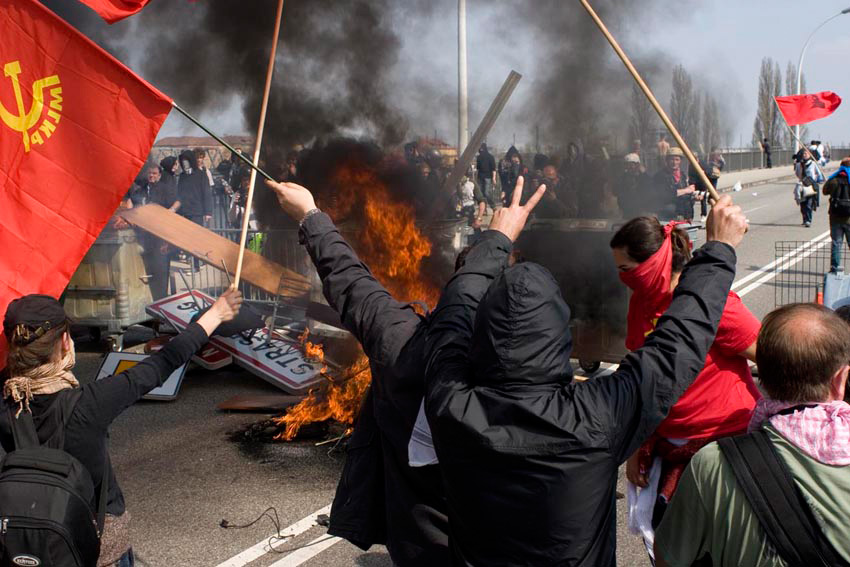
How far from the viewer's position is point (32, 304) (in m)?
2.72

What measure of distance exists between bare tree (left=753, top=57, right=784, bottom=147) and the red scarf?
2116 inches

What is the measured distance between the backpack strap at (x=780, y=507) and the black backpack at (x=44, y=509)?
1.85 m

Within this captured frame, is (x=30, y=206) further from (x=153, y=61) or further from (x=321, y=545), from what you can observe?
(x=153, y=61)

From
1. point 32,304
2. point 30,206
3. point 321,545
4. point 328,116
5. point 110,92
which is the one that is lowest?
point 321,545

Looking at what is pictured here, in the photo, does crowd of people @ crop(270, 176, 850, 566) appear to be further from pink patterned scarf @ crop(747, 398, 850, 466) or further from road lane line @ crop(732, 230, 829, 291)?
road lane line @ crop(732, 230, 829, 291)

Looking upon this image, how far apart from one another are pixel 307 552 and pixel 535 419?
2.81m

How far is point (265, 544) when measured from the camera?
4.33 metres

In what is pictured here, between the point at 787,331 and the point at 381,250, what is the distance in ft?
19.0

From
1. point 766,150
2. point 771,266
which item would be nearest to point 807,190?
point 771,266

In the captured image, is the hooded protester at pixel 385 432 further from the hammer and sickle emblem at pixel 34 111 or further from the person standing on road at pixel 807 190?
the person standing on road at pixel 807 190

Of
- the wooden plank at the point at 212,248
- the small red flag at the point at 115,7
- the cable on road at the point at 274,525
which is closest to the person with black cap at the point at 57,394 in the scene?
the cable on road at the point at 274,525

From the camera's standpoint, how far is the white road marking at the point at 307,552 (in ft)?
13.5

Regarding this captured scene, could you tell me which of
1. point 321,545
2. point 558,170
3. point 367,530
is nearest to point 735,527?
point 367,530

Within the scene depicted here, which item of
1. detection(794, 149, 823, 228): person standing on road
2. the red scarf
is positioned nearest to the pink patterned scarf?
the red scarf
